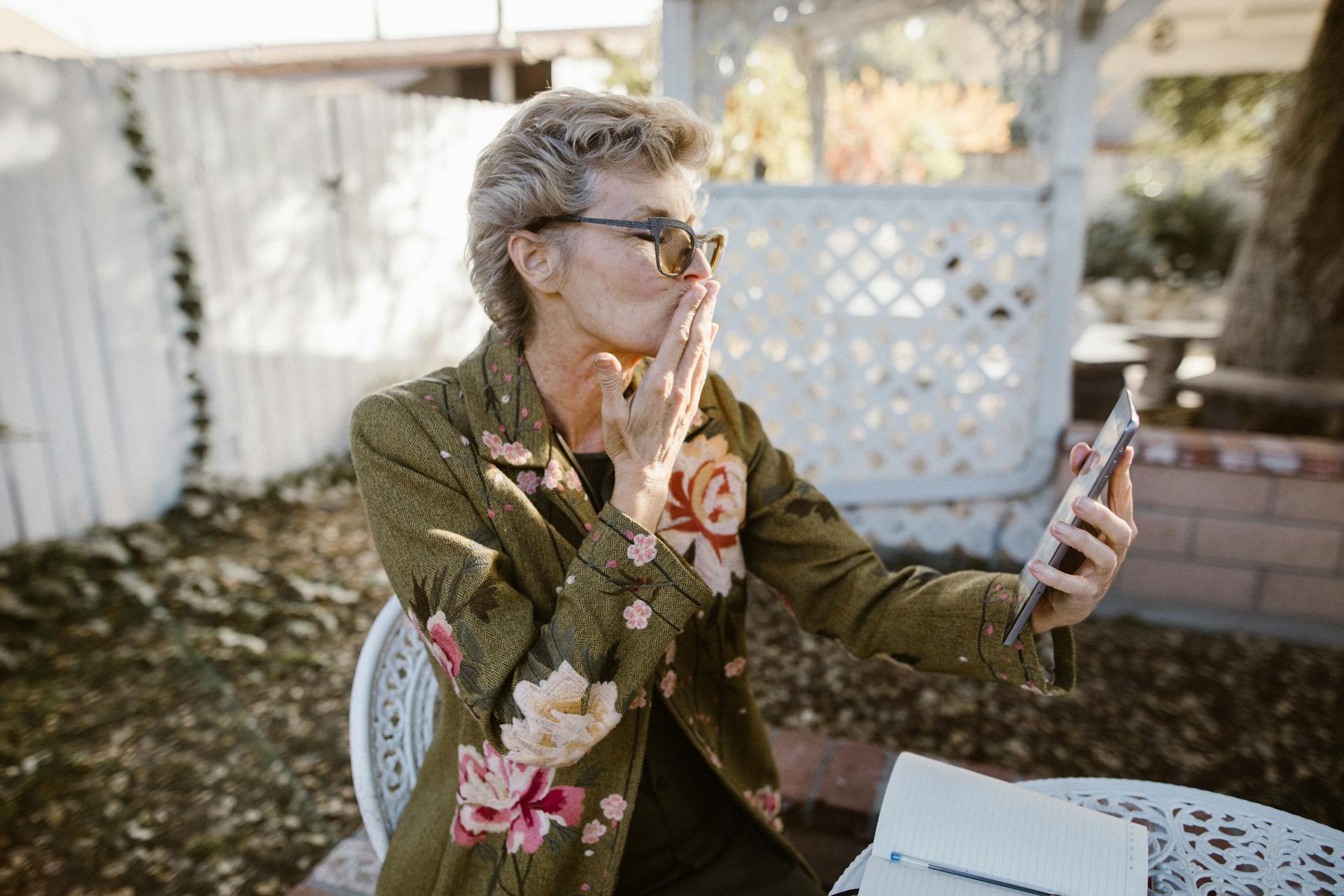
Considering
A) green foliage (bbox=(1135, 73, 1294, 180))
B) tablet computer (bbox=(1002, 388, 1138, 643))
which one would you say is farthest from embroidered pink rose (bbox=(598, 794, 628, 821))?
green foliage (bbox=(1135, 73, 1294, 180))

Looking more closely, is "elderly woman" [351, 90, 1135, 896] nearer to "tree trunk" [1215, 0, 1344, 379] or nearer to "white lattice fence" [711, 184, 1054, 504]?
"white lattice fence" [711, 184, 1054, 504]

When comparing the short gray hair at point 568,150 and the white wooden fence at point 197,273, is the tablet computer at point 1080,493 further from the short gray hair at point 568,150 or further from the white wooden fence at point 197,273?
the white wooden fence at point 197,273

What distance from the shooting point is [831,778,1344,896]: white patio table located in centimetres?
108

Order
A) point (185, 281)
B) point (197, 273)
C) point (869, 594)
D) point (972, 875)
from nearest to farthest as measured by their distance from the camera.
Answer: point (972, 875)
point (869, 594)
point (185, 281)
point (197, 273)

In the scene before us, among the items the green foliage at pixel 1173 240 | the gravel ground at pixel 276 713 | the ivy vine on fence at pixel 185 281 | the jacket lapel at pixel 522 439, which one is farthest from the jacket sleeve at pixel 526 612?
the green foliage at pixel 1173 240

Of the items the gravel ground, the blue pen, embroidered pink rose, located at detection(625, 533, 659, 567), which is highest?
embroidered pink rose, located at detection(625, 533, 659, 567)

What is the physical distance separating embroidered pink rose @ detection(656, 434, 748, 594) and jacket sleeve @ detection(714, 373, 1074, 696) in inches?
2.4

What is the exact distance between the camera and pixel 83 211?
3.99 metres

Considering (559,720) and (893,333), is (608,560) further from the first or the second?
(893,333)

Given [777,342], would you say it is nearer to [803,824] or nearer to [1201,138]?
[803,824]

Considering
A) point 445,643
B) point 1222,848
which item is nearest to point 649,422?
point 445,643

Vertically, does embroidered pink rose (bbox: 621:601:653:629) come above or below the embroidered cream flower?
above

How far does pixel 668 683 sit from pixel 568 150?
2.86 ft

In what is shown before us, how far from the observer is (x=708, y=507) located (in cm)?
151
